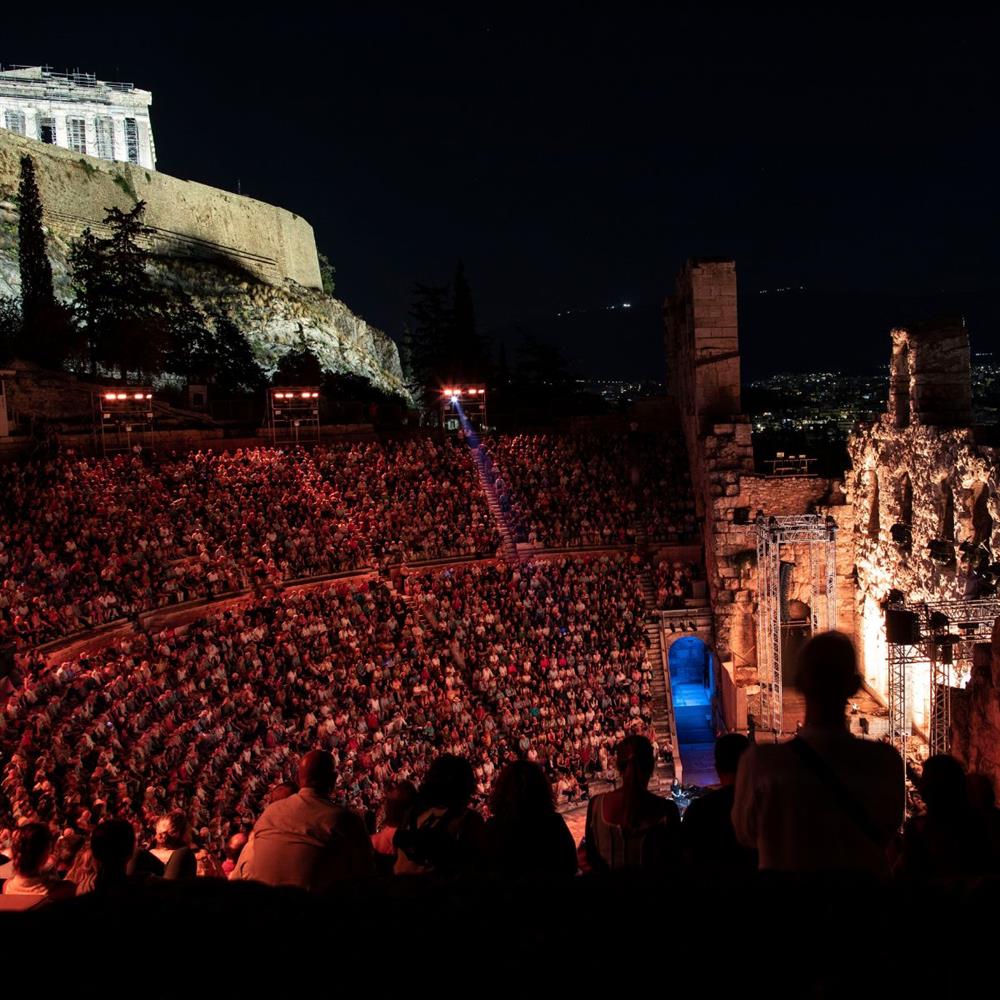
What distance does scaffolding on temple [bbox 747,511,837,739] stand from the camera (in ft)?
78.6

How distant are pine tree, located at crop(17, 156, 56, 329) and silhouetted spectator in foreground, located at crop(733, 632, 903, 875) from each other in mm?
50626

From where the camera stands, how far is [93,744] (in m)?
16.2

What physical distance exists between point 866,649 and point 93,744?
18.3 meters

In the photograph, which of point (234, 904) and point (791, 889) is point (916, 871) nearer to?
point (791, 889)

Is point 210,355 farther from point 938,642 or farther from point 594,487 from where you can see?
point 938,642

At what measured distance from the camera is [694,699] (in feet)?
92.1

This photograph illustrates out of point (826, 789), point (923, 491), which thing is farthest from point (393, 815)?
point (923, 491)

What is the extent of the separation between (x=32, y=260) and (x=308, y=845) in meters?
53.3

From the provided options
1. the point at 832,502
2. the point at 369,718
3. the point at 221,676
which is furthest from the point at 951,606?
the point at 221,676

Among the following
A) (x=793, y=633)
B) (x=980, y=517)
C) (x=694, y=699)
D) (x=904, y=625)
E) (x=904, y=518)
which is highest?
(x=980, y=517)

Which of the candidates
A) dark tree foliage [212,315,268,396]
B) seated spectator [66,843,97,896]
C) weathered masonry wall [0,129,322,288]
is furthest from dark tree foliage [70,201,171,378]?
seated spectator [66,843,97,896]

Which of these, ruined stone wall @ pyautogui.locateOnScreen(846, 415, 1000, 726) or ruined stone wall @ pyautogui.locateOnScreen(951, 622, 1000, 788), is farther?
ruined stone wall @ pyautogui.locateOnScreen(846, 415, 1000, 726)

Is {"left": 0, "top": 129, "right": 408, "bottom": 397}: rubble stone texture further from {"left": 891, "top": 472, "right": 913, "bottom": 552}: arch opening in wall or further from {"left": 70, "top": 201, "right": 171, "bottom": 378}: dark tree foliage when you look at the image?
{"left": 891, "top": 472, "right": 913, "bottom": 552}: arch opening in wall

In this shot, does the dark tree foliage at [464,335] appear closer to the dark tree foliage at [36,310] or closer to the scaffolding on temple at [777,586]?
the dark tree foliage at [36,310]
